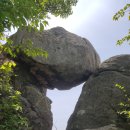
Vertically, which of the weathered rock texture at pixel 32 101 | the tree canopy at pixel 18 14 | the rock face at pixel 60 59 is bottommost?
the tree canopy at pixel 18 14

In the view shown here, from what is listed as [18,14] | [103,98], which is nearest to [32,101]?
[103,98]

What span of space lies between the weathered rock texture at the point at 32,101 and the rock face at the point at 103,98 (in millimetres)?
1781

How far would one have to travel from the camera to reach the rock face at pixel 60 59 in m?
20.5

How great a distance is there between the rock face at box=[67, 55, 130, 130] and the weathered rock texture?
1781 mm

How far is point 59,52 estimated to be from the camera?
69.8ft

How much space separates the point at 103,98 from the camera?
1930cm

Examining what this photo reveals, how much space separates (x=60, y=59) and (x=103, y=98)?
4273 mm

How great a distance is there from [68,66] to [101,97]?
3.46 meters

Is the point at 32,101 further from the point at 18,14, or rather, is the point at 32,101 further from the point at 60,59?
the point at 18,14

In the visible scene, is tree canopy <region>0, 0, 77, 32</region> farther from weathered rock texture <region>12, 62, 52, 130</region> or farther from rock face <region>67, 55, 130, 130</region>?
weathered rock texture <region>12, 62, 52, 130</region>

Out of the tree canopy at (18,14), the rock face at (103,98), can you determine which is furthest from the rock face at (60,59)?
the tree canopy at (18,14)

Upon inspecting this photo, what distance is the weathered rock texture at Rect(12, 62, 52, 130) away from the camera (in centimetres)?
1791

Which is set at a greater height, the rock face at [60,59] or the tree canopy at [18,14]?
the rock face at [60,59]

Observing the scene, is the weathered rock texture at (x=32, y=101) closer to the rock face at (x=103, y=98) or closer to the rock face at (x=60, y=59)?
the rock face at (x=60, y=59)
